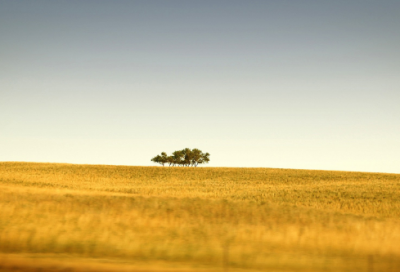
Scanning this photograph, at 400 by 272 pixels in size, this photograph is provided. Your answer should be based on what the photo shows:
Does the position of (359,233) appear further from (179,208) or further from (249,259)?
(179,208)

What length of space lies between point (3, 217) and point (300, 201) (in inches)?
863

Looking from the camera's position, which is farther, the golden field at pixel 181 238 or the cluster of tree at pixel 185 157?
the cluster of tree at pixel 185 157

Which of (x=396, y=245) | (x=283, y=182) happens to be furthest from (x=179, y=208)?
(x=283, y=182)

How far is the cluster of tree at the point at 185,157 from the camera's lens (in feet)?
363

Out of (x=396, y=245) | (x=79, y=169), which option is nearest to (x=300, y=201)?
(x=396, y=245)

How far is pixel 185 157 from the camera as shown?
364 feet

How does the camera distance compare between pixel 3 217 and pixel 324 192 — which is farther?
pixel 324 192

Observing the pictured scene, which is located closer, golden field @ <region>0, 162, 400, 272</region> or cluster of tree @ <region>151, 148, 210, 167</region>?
golden field @ <region>0, 162, 400, 272</region>

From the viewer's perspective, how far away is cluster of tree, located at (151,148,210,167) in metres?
111

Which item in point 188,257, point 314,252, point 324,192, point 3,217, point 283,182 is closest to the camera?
point 188,257

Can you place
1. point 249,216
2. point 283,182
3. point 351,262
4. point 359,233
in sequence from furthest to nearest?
point 283,182
point 249,216
point 359,233
point 351,262

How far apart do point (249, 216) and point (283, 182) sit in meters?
34.0

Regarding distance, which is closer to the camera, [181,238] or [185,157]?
[181,238]

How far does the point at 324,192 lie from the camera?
34.5m
